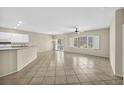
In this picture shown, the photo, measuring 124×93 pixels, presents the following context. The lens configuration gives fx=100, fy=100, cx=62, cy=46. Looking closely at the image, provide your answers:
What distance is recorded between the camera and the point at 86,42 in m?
10.5

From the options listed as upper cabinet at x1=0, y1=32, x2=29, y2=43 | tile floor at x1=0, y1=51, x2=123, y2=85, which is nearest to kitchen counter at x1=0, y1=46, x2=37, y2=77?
tile floor at x1=0, y1=51, x2=123, y2=85

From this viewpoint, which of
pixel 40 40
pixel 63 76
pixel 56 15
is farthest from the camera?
pixel 40 40

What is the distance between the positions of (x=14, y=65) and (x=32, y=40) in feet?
24.6

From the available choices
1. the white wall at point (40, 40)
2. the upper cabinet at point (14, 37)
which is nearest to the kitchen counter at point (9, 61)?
the upper cabinet at point (14, 37)

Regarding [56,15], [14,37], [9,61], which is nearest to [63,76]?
[9,61]

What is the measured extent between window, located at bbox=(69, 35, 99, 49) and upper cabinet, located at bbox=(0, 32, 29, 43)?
217 inches

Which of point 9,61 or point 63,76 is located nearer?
point 63,76

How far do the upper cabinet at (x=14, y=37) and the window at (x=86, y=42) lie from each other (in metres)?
5.50

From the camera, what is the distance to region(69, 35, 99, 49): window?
9449 millimetres

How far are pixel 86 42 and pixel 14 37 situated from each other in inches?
275

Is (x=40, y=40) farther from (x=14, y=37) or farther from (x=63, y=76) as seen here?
(x=63, y=76)

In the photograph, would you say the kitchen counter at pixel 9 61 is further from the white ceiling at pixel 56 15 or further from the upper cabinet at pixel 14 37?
the upper cabinet at pixel 14 37
